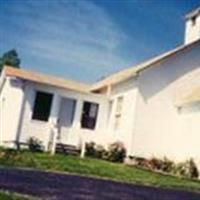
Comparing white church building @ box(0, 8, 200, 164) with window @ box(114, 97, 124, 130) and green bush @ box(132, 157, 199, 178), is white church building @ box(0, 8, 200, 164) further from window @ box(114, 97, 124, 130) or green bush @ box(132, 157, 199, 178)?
green bush @ box(132, 157, 199, 178)

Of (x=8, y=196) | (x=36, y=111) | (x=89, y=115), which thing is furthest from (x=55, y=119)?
(x=8, y=196)

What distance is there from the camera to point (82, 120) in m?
28.8

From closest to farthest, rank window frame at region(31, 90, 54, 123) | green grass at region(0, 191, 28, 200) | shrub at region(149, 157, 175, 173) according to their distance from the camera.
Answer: green grass at region(0, 191, 28, 200)
shrub at region(149, 157, 175, 173)
window frame at region(31, 90, 54, 123)

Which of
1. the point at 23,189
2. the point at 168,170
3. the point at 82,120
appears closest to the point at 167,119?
the point at 168,170

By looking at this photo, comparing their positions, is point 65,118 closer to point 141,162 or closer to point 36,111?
point 36,111

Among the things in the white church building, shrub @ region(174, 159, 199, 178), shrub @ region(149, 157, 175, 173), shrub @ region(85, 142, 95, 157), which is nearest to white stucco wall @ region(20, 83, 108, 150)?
the white church building

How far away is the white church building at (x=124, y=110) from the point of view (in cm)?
2625

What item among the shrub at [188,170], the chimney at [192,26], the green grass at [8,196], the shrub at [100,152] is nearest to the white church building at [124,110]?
the shrub at [100,152]

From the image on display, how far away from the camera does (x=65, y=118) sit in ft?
94.7

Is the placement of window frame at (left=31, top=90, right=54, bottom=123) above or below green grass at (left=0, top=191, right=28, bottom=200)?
above

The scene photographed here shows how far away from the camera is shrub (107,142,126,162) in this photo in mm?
26141

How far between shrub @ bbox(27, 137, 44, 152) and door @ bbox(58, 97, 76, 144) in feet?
3.98

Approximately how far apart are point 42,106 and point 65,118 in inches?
67.6

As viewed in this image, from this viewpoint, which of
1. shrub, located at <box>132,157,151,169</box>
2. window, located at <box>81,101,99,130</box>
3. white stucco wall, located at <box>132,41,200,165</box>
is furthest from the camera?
window, located at <box>81,101,99,130</box>
